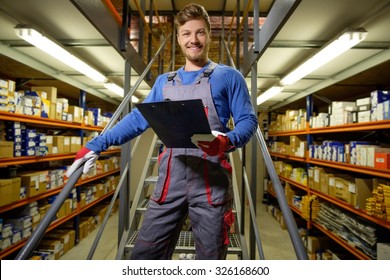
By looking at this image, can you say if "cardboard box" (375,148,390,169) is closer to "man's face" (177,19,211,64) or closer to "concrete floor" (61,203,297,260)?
"concrete floor" (61,203,297,260)

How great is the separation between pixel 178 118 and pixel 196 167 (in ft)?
1.07

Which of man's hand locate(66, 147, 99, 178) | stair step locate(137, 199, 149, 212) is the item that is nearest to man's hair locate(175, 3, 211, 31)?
man's hand locate(66, 147, 99, 178)

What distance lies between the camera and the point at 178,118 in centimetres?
102

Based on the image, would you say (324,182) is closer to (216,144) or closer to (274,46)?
(274,46)

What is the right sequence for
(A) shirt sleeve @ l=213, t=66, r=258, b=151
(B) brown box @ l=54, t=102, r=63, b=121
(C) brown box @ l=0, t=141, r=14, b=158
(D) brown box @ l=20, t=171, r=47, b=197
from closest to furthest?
1. (A) shirt sleeve @ l=213, t=66, r=258, b=151
2. (C) brown box @ l=0, t=141, r=14, b=158
3. (D) brown box @ l=20, t=171, r=47, b=197
4. (B) brown box @ l=54, t=102, r=63, b=121

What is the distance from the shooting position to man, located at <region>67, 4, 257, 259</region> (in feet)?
3.87

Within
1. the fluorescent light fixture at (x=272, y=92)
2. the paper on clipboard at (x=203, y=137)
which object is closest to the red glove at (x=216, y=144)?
the paper on clipboard at (x=203, y=137)

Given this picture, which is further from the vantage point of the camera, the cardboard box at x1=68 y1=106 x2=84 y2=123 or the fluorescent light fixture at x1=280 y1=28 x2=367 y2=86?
the cardboard box at x1=68 y1=106 x2=84 y2=123

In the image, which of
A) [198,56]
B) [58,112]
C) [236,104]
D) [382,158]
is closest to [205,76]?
[198,56]

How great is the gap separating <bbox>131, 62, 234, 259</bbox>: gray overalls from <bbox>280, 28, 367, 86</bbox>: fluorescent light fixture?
5.56 feet

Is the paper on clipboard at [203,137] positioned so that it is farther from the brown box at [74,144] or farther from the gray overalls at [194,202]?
the brown box at [74,144]

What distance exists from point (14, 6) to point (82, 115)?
9.24 feet

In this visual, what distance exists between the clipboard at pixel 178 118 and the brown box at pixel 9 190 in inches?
104
